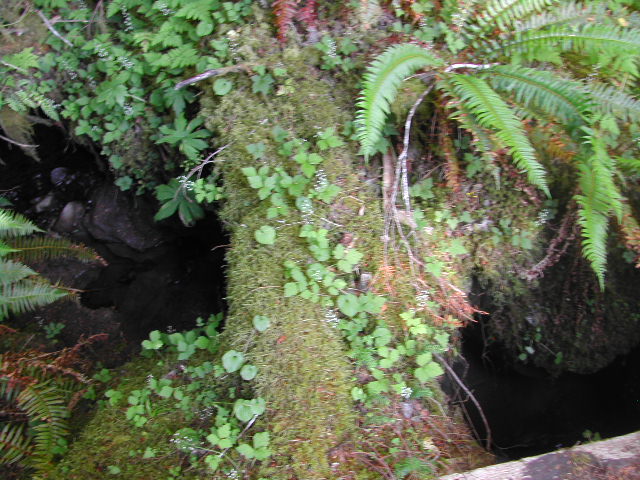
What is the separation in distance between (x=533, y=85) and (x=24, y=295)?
301 centimetres

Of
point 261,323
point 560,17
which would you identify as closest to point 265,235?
point 261,323

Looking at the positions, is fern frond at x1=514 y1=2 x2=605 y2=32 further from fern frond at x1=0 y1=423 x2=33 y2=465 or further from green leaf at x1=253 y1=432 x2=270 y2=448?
fern frond at x1=0 y1=423 x2=33 y2=465

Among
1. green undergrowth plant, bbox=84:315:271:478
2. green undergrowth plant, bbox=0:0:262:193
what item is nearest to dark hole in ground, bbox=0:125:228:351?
green undergrowth plant, bbox=0:0:262:193

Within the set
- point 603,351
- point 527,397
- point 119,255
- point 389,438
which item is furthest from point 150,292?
point 603,351

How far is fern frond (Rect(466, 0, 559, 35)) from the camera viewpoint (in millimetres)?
2537

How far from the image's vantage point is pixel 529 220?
9.09ft

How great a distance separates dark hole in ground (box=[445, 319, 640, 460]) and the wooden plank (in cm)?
106

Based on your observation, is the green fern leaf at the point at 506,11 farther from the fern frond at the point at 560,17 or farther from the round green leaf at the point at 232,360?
the round green leaf at the point at 232,360

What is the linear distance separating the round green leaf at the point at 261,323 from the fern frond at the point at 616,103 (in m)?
2.05

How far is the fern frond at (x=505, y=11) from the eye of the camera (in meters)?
2.54

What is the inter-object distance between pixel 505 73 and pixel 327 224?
127 centimetres

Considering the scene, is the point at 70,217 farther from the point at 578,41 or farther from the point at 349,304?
the point at 578,41

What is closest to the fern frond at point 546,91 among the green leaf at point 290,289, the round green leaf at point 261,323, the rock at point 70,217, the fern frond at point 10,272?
the green leaf at point 290,289

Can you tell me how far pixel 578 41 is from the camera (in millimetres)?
2416
